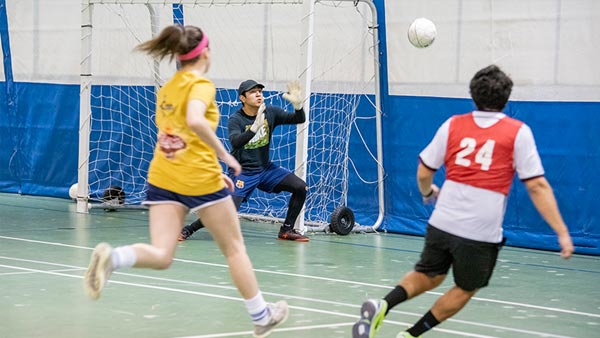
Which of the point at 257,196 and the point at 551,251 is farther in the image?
the point at 257,196

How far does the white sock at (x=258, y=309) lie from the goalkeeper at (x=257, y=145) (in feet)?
16.0

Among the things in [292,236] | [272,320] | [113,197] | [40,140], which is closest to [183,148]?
[272,320]

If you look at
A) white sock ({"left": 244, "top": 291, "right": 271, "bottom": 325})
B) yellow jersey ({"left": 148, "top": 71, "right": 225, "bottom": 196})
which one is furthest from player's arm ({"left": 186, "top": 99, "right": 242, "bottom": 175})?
white sock ({"left": 244, "top": 291, "right": 271, "bottom": 325})

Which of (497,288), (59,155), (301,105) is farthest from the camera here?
(59,155)

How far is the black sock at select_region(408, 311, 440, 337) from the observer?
237 inches

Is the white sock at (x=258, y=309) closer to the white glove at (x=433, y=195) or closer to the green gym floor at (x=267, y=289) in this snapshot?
the green gym floor at (x=267, y=289)

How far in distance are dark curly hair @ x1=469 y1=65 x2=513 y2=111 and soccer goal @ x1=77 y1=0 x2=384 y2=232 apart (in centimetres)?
652

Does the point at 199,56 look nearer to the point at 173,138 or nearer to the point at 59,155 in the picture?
the point at 173,138

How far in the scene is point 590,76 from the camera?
11719mm

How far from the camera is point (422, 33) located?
12.3m

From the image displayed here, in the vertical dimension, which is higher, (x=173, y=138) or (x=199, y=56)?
(x=199, y=56)

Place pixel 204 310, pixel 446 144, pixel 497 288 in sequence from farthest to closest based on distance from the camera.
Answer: pixel 497 288 < pixel 204 310 < pixel 446 144

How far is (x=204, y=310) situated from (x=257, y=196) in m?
7.06

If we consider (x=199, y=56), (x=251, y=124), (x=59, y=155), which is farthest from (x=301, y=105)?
(x=59, y=155)
